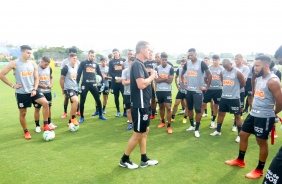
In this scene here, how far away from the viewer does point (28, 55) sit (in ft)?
20.4

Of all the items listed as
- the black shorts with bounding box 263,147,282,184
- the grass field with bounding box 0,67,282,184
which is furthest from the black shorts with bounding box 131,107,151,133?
the black shorts with bounding box 263,147,282,184

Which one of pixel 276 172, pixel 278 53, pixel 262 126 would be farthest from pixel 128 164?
pixel 278 53

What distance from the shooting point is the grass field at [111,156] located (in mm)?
4223

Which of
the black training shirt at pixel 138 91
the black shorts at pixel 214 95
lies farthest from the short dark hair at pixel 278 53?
the black shorts at pixel 214 95

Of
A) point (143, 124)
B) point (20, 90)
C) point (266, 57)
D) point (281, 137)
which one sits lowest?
point (281, 137)

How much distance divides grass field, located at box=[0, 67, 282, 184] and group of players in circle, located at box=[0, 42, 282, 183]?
0.92 feet

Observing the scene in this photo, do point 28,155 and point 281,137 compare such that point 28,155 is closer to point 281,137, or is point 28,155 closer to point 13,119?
point 13,119

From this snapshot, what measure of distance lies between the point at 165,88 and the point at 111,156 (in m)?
2.95

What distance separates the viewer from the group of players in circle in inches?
166

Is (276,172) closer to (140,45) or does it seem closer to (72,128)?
(140,45)

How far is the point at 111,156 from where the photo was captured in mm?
5180

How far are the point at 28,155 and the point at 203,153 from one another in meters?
3.95

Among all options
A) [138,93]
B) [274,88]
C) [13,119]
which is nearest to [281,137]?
[274,88]

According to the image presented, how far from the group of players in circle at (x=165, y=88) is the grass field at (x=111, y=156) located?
0.28 metres
